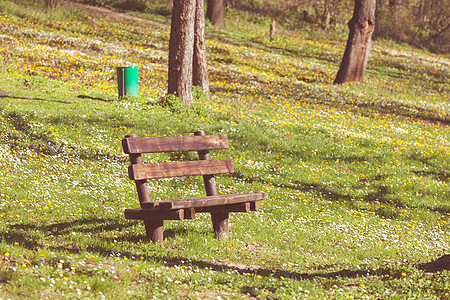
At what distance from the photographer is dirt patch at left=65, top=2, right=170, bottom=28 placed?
36.2 meters

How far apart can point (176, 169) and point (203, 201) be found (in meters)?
0.77

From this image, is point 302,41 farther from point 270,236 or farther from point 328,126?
point 270,236

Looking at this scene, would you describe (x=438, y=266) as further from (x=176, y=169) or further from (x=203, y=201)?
(x=176, y=169)

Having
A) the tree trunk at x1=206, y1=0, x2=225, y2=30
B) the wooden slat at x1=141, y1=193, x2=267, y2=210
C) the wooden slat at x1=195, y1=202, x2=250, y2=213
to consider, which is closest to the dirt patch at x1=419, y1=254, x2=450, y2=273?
the wooden slat at x1=141, y1=193, x2=267, y2=210

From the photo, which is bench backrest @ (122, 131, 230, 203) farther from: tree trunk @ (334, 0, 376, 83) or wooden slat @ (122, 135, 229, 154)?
tree trunk @ (334, 0, 376, 83)

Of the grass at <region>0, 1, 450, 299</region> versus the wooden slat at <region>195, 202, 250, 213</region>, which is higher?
the wooden slat at <region>195, 202, 250, 213</region>

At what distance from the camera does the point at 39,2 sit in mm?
32312

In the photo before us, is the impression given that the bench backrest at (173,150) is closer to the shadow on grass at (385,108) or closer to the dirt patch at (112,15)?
the shadow on grass at (385,108)

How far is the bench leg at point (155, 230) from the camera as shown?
682 cm

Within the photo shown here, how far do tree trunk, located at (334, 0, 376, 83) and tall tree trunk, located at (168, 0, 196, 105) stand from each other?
11.6m

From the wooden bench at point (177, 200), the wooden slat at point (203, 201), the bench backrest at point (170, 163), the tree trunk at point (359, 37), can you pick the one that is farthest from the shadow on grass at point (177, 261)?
the tree trunk at point (359, 37)

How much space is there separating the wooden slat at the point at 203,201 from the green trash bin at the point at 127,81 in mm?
10430

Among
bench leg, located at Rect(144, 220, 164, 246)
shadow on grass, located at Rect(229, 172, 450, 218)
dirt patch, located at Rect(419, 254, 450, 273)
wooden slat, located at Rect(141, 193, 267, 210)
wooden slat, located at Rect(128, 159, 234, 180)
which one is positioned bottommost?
shadow on grass, located at Rect(229, 172, 450, 218)

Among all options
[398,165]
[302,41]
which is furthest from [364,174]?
[302,41]
